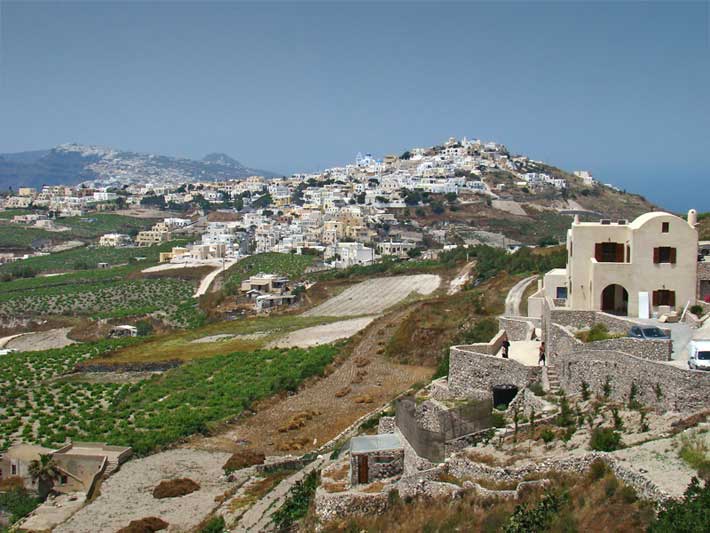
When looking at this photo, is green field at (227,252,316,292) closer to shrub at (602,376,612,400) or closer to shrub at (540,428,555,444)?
shrub at (602,376,612,400)

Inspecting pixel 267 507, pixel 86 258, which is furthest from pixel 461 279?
pixel 86 258

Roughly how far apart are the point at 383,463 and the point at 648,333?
16.0 ft

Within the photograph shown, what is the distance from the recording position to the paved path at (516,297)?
26447 millimetres

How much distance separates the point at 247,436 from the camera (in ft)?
78.3

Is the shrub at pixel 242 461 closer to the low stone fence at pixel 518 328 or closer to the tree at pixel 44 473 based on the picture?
the tree at pixel 44 473

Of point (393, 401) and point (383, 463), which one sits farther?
point (393, 401)

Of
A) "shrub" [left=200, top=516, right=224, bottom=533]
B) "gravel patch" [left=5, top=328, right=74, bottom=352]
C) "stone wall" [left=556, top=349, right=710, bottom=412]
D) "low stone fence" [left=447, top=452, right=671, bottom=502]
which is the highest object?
"stone wall" [left=556, top=349, right=710, bottom=412]

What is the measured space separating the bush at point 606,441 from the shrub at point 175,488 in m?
11.1

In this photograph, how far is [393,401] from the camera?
2073 cm

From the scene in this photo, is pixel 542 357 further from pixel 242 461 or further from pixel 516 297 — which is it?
pixel 516 297

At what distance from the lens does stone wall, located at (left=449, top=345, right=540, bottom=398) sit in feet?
51.3

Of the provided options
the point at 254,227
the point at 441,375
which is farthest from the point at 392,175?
the point at 441,375

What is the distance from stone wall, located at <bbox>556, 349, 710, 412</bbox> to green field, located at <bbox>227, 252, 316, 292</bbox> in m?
55.8

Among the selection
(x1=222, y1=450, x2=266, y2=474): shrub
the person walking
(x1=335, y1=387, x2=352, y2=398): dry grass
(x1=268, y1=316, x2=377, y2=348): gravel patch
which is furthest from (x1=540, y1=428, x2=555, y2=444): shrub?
(x1=268, y1=316, x2=377, y2=348): gravel patch
